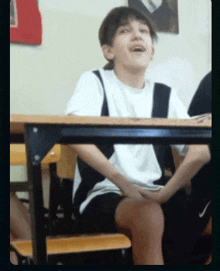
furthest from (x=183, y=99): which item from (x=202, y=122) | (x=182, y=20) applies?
(x=202, y=122)

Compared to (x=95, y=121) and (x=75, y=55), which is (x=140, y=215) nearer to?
(x=95, y=121)

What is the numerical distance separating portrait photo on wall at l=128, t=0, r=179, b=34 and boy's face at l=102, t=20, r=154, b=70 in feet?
0.16

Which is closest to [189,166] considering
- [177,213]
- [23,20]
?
[177,213]

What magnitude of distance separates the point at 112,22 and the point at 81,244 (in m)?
0.78

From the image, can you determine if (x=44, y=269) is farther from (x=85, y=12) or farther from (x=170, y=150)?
(x=85, y=12)

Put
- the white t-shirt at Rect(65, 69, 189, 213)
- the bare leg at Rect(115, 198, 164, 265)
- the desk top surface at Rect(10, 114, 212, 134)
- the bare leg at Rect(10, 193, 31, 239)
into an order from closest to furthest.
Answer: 1. the desk top surface at Rect(10, 114, 212, 134)
2. the bare leg at Rect(115, 198, 164, 265)
3. the bare leg at Rect(10, 193, 31, 239)
4. the white t-shirt at Rect(65, 69, 189, 213)

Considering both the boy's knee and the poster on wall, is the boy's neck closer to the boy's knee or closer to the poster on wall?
the poster on wall

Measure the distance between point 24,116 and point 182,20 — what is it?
33.2 inches

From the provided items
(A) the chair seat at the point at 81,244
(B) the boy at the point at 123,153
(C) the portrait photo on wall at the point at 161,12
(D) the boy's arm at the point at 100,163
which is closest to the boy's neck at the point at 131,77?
(B) the boy at the point at 123,153

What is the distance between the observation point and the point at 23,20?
1.09 m

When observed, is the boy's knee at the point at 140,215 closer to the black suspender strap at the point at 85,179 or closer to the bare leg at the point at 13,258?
the black suspender strap at the point at 85,179

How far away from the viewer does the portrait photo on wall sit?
1224mm

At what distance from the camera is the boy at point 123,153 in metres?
1.00

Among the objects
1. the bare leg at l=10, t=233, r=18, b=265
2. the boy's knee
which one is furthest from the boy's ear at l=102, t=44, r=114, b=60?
the bare leg at l=10, t=233, r=18, b=265
